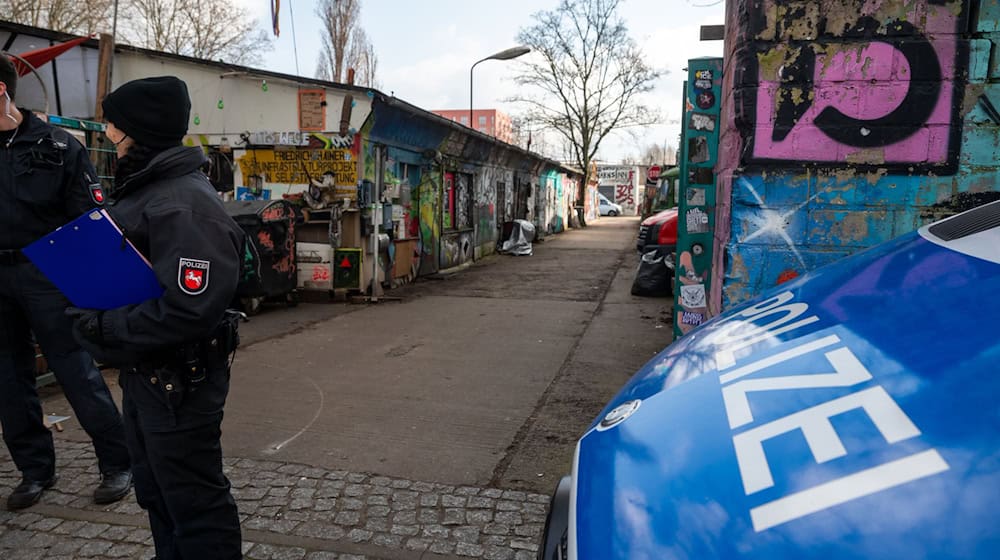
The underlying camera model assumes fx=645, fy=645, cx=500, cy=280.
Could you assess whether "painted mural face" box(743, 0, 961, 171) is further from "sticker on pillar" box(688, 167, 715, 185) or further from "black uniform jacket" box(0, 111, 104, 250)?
"black uniform jacket" box(0, 111, 104, 250)

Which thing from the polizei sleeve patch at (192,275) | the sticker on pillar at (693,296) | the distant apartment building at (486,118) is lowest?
the sticker on pillar at (693,296)

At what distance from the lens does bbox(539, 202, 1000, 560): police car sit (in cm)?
94

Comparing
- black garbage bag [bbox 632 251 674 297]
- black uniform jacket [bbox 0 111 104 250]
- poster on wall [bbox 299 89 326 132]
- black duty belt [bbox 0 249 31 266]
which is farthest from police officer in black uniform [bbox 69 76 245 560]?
black garbage bag [bbox 632 251 674 297]

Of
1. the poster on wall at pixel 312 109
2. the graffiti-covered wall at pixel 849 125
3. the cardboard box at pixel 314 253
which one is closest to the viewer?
the graffiti-covered wall at pixel 849 125

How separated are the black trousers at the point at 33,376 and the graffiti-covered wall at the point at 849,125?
3.73 meters

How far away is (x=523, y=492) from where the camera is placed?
3.36 metres

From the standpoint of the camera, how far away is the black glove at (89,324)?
6.69ft

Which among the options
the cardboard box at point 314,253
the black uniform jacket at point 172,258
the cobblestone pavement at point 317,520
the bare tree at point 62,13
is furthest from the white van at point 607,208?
the black uniform jacket at point 172,258

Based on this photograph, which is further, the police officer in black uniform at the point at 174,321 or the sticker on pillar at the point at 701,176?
the sticker on pillar at the point at 701,176

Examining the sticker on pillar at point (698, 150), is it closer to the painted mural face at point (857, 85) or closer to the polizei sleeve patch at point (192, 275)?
the painted mural face at point (857, 85)

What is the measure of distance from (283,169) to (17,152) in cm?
709

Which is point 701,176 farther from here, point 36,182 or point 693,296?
point 36,182

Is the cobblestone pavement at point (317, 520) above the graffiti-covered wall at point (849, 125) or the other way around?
the other way around

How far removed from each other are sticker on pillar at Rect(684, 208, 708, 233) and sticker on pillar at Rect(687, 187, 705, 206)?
6 centimetres
